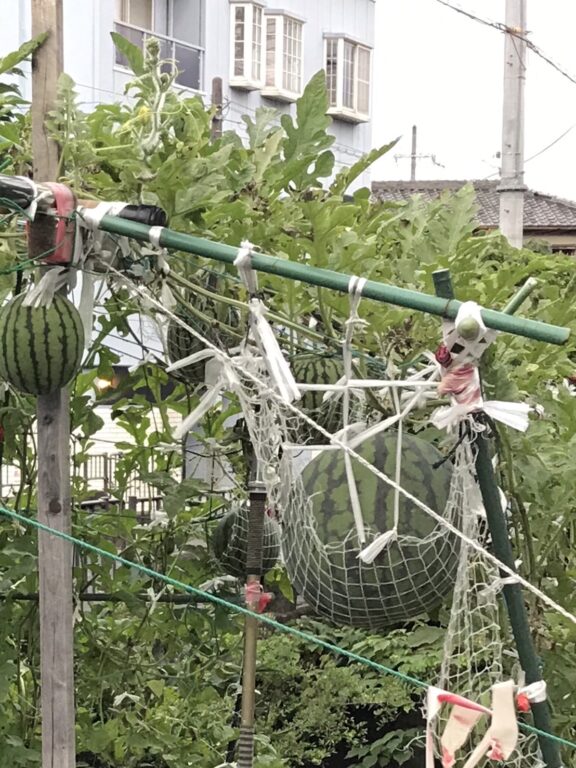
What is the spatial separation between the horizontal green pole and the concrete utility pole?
24.8 feet

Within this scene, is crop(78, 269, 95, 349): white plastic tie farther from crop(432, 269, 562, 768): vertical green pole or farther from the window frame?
the window frame

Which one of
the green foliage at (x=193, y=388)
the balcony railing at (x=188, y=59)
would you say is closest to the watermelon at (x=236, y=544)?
the green foliage at (x=193, y=388)

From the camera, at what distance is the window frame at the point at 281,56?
22141 millimetres

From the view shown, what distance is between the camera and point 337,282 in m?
2.44

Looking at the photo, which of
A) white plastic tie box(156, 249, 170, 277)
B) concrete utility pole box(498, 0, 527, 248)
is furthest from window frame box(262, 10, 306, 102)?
white plastic tie box(156, 249, 170, 277)

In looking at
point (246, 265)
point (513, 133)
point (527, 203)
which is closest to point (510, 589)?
point (246, 265)

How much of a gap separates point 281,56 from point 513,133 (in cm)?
1307

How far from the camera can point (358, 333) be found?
10.6 ft

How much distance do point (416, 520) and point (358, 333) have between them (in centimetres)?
72

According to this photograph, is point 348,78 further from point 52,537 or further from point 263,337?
point 263,337

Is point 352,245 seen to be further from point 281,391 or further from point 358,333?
point 281,391

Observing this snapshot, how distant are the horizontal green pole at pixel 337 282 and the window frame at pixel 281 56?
19.8 meters

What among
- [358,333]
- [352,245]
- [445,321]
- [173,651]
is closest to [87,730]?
[173,651]

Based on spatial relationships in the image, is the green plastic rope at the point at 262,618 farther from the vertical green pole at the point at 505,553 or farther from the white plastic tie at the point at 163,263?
the white plastic tie at the point at 163,263
